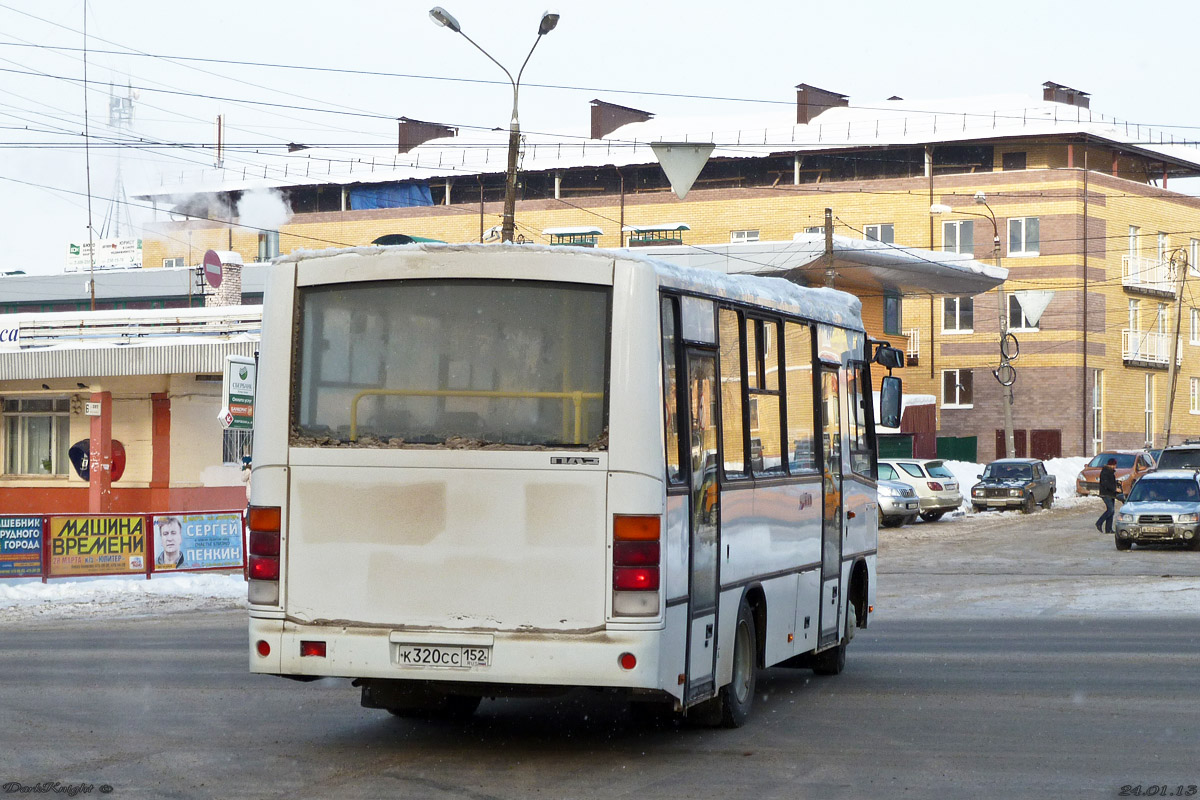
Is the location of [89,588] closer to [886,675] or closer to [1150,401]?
[886,675]

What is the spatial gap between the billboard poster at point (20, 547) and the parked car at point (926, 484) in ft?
78.4

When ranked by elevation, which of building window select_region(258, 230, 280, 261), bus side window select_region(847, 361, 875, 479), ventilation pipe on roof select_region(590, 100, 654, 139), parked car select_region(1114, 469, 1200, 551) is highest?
ventilation pipe on roof select_region(590, 100, 654, 139)

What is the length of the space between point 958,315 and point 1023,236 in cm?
488

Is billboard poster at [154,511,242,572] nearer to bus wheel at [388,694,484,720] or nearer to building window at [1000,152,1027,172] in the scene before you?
bus wheel at [388,694,484,720]

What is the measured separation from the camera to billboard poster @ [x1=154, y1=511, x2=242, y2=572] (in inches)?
936

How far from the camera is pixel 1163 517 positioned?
3075 cm

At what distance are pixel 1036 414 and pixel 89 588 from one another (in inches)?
2197

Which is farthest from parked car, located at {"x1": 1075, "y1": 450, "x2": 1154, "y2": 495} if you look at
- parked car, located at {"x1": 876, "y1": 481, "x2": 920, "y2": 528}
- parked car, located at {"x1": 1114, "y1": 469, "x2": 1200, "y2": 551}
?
parked car, located at {"x1": 1114, "y1": 469, "x2": 1200, "y2": 551}

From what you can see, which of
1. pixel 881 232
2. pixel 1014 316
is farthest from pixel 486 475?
pixel 881 232

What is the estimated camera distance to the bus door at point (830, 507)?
479 inches

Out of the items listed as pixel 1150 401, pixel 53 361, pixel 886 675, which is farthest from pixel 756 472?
pixel 1150 401

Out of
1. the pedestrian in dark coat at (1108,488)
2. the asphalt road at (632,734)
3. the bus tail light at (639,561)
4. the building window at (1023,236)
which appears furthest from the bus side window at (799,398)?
the building window at (1023,236)

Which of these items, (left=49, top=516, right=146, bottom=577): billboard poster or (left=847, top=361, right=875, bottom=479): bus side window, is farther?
(left=49, top=516, right=146, bottom=577): billboard poster

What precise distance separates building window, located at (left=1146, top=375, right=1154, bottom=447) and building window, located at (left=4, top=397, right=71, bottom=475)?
54.7 m
